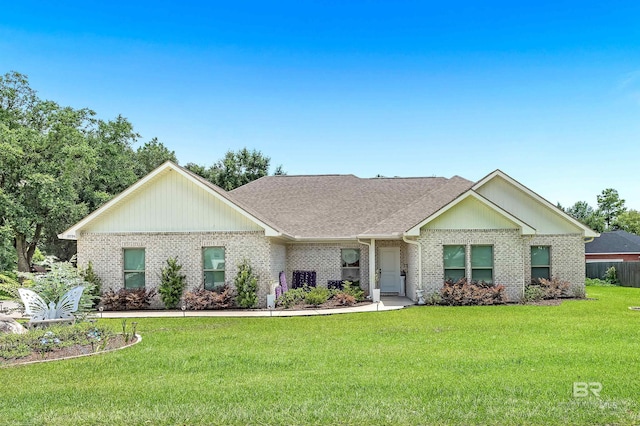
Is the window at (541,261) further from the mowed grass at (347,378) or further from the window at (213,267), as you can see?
the window at (213,267)

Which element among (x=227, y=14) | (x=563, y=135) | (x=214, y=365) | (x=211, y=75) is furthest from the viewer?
(x=563, y=135)

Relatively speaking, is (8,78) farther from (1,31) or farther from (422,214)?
(422,214)

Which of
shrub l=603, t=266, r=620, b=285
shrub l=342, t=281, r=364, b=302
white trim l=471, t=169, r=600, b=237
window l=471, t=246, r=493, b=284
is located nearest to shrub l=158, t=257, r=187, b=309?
shrub l=342, t=281, r=364, b=302

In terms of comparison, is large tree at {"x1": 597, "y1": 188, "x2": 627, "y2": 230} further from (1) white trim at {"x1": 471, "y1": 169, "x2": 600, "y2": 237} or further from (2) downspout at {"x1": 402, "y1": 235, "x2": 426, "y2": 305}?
(2) downspout at {"x1": 402, "y1": 235, "x2": 426, "y2": 305}

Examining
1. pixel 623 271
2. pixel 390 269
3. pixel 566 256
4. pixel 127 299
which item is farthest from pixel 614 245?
pixel 127 299

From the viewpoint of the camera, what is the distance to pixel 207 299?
20.8 metres

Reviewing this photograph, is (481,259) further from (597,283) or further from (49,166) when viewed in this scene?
(49,166)

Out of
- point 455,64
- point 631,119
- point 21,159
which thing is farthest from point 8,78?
point 631,119

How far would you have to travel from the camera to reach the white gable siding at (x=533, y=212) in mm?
23984

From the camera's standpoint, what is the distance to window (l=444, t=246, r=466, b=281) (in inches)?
866

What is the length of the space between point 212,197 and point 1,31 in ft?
53.2

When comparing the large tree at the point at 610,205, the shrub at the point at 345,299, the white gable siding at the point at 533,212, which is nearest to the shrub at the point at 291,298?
the shrub at the point at 345,299

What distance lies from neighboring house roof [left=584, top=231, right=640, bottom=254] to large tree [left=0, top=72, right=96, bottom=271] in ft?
129

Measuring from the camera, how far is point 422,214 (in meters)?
23.6
